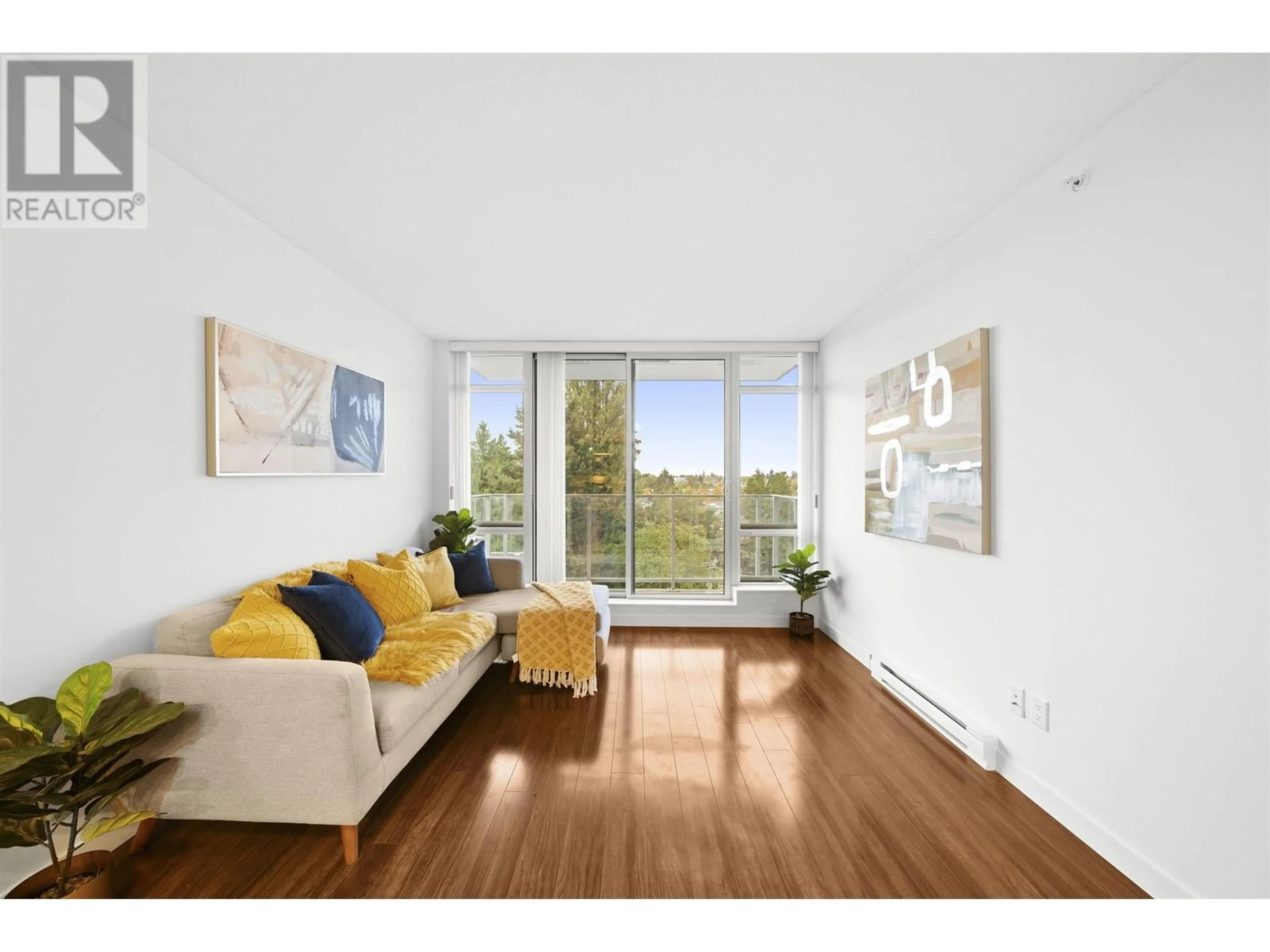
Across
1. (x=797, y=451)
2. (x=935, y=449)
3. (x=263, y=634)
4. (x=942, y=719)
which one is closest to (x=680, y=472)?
(x=797, y=451)

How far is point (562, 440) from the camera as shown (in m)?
5.19

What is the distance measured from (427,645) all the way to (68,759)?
4.38 feet

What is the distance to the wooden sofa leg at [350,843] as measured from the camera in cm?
184

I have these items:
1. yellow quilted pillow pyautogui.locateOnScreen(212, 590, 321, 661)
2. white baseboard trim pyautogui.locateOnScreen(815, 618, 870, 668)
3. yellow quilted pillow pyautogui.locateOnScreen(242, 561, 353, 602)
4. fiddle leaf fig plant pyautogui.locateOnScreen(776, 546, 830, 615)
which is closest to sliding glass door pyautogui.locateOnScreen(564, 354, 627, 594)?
fiddle leaf fig plant pyautogui.locateOnScreen(776, 546, 830, 615)

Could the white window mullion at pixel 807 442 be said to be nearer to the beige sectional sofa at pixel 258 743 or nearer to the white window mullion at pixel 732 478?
the white window mullion at pixel 732 478

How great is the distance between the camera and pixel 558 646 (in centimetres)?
351

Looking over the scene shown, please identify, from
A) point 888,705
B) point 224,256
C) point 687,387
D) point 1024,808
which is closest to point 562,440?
point 687,387

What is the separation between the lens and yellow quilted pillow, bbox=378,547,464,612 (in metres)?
3.57

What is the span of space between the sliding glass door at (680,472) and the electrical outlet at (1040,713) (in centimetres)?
309

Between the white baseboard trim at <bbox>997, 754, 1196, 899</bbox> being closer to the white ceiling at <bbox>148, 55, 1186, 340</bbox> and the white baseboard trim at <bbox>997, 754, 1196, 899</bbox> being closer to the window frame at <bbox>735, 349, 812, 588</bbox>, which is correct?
the white ceiling at <bbox>148, 55, 1186, 340</bbox>

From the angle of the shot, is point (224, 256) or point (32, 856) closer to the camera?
point (32, 856)

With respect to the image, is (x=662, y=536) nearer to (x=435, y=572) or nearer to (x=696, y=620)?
(x=696, y=620)
